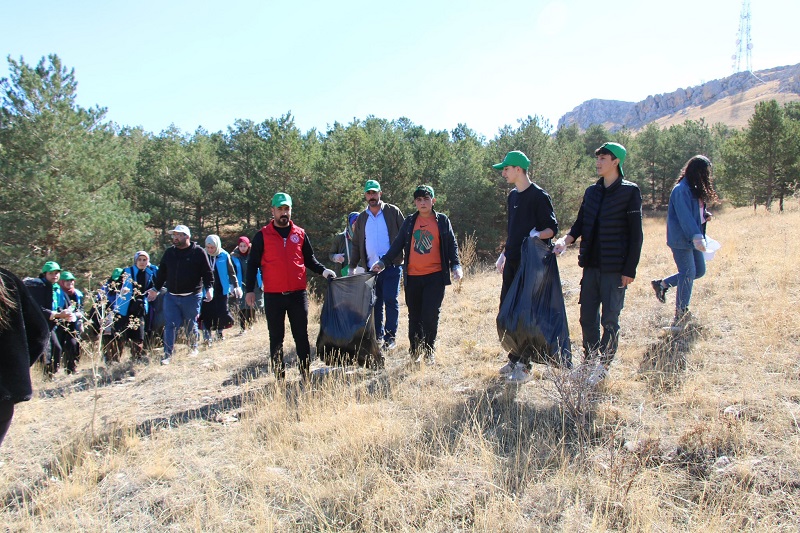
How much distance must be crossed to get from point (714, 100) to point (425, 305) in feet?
562

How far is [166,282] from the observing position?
19.2 ft

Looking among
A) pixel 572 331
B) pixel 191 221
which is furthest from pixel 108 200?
pixel 572 331

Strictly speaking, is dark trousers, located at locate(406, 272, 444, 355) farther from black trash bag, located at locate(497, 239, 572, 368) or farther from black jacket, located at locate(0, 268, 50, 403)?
black jacket, located at locate(0, 268, 50, 403)

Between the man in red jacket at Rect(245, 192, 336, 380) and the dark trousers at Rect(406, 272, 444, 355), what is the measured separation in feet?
3.31

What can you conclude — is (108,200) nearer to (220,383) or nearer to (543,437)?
(220,383)

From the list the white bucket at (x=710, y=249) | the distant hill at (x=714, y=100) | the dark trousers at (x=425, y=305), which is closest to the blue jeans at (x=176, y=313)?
the dark trousers at (x=425, y=305)

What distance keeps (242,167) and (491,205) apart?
41.6 ft

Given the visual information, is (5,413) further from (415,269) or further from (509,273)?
(509,273)

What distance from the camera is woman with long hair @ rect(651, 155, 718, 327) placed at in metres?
4.30

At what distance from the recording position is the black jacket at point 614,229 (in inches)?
131

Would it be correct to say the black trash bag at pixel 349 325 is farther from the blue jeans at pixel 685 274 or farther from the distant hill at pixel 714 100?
the distant hill at pixel 714 100

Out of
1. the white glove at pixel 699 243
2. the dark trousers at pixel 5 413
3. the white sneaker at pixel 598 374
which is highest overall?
the white glove at pixel 699 243

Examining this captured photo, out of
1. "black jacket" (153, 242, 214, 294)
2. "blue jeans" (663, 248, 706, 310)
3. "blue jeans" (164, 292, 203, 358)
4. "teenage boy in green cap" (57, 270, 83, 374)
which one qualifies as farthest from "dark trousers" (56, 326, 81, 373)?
"blue jeans" (663, 248, 706, 310)

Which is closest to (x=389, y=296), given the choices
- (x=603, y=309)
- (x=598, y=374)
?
(x=603, y=309)
